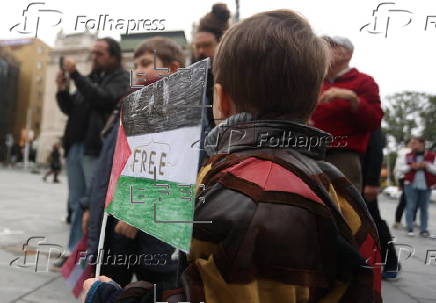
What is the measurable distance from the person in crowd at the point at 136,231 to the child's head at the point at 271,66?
2.53 feet

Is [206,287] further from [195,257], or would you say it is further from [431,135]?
[431,135]

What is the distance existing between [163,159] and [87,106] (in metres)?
2.40

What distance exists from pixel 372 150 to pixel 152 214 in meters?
2.14

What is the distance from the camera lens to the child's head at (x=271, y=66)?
878 mm

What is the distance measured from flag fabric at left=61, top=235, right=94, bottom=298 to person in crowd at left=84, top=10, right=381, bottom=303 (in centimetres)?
109

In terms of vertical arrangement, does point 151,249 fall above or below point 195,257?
below

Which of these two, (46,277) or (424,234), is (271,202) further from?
(424,234)

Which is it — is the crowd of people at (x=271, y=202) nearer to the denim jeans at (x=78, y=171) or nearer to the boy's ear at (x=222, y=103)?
the boy's ear at (x=222, y=103)

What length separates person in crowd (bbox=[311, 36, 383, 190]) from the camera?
79.7 inches

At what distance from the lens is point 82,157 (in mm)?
3160

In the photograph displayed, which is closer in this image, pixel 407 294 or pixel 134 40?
pixel 134 40

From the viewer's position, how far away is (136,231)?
1759mm

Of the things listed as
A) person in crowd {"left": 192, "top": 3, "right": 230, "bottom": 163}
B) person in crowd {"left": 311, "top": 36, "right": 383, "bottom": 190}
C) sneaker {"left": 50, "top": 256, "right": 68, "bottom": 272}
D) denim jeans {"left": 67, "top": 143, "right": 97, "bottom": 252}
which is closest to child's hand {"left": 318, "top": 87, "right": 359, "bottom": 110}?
person in crowd {"left": 311, "top": 36, "right": 383, "bottom": 190}

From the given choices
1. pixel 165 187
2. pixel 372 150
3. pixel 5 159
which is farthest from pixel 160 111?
pixel 5 159
